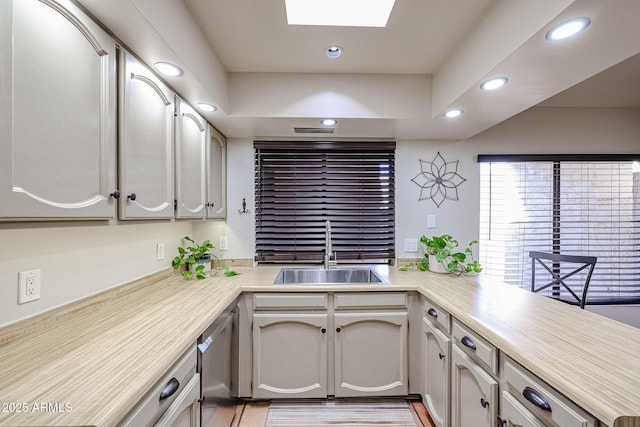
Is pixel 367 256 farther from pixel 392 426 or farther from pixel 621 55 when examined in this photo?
pixel 621 55

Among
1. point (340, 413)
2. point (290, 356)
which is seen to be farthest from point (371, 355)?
point (290, 356)

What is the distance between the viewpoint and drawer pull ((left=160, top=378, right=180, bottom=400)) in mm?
889

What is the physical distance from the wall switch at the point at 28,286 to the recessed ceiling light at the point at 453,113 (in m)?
2.28

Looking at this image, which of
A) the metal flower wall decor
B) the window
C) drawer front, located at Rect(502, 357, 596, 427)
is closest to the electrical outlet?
drawer front, located at Rect(502, 357, 596, 427)

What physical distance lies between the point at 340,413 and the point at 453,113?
2.13m

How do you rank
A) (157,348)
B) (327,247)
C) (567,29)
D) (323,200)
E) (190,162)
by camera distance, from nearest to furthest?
(157,348) → (567,29) → (190,162) → (327,247) → (323,200)

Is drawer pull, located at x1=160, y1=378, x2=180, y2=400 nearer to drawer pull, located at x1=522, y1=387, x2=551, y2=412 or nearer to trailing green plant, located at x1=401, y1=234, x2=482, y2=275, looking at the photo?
drawer pull, located at x1=522, y1=387, x2=551, y2=412

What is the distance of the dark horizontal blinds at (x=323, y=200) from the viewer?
2.53m

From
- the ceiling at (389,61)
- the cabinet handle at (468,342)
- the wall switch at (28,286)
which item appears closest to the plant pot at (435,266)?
the cabinet handle at (468,342)

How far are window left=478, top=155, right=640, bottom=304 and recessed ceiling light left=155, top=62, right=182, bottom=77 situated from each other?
2.53 m

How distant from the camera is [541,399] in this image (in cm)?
88

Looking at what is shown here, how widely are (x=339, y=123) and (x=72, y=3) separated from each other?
1.52 m

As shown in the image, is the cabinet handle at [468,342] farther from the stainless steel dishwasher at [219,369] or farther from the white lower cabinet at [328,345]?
the stainless steel dishwasher at [219,369]

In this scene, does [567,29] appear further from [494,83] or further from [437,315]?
[437,315]
